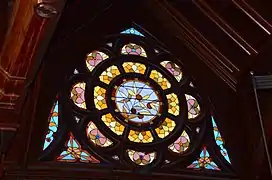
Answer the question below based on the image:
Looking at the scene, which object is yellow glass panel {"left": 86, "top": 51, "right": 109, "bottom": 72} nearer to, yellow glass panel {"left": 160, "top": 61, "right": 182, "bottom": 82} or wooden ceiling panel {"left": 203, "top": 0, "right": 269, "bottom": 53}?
yellow glass panel {"left": 160, "top": 61, "right": 182, "bottom": 82}

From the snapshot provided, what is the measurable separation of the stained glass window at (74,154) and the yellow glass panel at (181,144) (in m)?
0.80

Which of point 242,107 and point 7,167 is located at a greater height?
point 242,107

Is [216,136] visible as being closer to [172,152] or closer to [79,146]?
[172,152]

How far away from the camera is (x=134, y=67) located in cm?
628

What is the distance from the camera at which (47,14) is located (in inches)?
122

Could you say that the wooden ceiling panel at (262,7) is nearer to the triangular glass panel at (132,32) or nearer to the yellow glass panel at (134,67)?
the yellow glass panel at (134,67)

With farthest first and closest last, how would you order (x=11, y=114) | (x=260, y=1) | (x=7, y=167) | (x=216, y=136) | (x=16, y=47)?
(x=216, y=136) → (x=7, y=167) → (x=260, y=1) → (x=11, y=114) → (x=16, y=47)

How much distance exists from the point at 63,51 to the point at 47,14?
294 centimetres

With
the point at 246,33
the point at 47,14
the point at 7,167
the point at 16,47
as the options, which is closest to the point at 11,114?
the point at 16,47

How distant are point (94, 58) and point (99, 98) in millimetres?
495

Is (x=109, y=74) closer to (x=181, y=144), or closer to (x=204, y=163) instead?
(x=181, y=144)

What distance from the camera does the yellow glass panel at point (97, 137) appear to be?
5.62 metres

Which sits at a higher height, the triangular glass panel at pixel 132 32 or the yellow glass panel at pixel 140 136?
the triangular glass panel at pixel 132 32

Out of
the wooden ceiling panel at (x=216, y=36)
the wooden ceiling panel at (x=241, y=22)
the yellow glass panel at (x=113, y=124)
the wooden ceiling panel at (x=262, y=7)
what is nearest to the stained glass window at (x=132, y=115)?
the yellow glass panel at (x=113, y=124)
